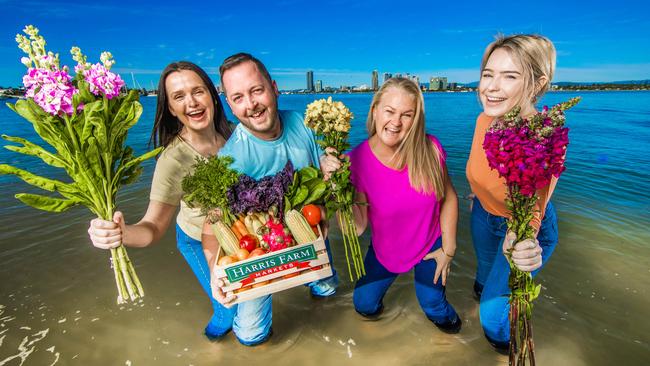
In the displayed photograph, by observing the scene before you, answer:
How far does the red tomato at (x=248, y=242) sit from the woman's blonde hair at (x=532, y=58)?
285 cm

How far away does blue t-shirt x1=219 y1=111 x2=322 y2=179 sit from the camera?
3203 mm

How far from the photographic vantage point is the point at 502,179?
3104mm

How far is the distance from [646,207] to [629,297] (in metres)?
5.27

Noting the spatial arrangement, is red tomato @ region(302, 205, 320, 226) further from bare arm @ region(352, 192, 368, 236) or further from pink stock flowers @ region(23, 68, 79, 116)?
pink stock flowers @ region(23, 68, 79, 116)

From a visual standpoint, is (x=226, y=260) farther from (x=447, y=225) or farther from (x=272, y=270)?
(x=447, y=225)

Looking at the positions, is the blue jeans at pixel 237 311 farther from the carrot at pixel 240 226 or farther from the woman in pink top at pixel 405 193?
the woman in pink top at pixel 405 193

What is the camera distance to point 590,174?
11.3m

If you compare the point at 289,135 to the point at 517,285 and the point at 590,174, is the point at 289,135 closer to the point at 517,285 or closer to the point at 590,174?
the point at 517,285

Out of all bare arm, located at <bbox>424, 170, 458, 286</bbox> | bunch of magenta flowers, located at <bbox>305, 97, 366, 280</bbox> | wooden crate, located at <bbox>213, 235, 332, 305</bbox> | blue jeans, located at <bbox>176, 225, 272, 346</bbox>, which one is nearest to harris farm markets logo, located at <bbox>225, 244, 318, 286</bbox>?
wooden crate, located at <bbox>213, 235, 332, 305</bbox>

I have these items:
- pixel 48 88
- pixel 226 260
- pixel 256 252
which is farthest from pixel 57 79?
pixel 256 252

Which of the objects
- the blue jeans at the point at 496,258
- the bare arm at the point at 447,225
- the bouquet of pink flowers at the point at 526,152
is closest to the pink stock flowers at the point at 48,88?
the bouquet of pink flowers at the point at 526,152

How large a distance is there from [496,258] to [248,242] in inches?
105

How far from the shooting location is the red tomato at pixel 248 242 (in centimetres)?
290

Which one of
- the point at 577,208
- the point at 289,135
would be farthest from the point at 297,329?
the point at 577,208
